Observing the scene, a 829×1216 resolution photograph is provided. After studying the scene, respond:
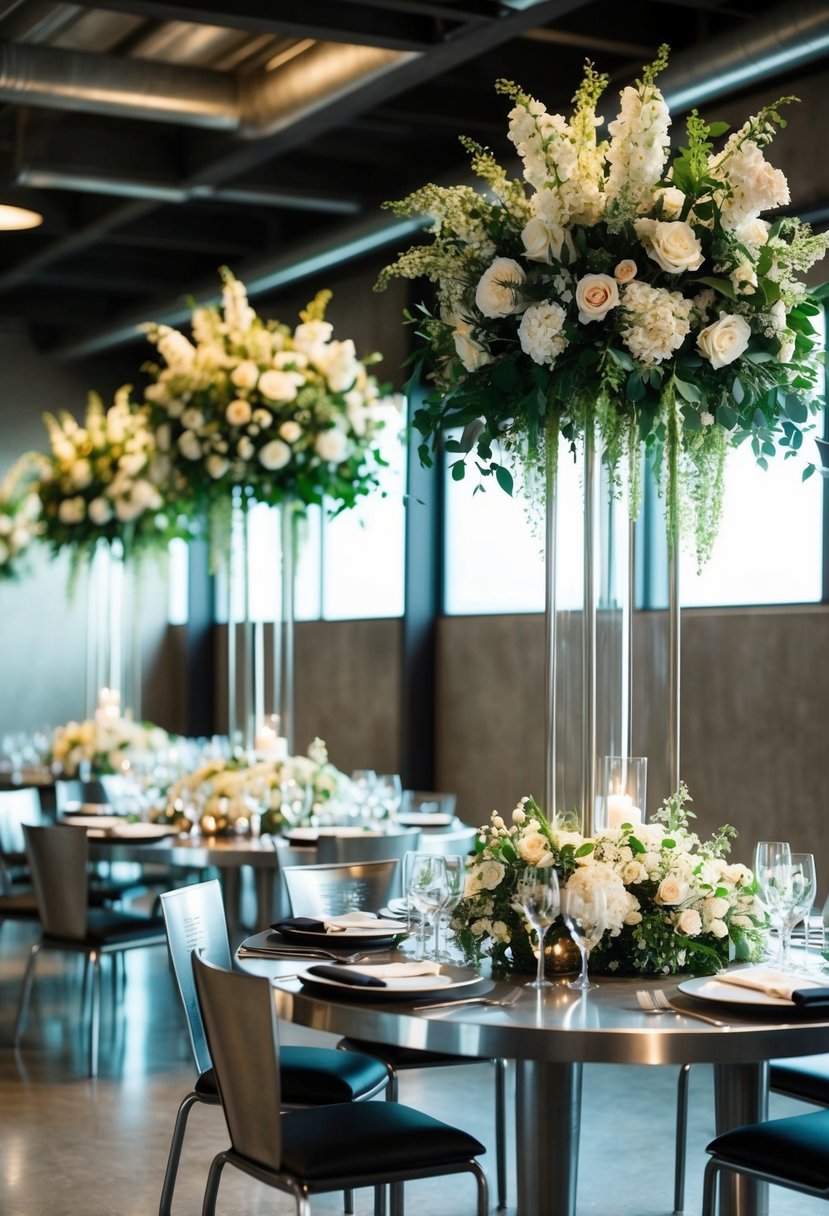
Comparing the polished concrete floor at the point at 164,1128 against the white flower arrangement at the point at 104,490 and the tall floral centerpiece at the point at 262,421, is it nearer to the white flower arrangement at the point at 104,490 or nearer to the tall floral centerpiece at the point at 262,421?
the tall floral centerpiece at the point at 262,421

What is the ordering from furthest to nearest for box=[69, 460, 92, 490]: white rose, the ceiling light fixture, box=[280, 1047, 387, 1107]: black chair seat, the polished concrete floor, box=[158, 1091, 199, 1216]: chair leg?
box=[69, 460, 92, 490]: white rose < the ceiling light fixture < the polished concrete floor < box=[280, 1047, 387, 1107]: black chair seat < box=[158, 1091, 199, 1216]: chair leg

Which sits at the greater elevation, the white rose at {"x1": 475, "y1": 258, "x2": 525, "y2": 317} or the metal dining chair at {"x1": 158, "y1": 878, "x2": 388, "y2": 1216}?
the white rose at {"x1": 475, "y1": 258, "x2": 525, "y2": 317}

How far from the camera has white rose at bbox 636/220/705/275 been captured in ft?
9.88

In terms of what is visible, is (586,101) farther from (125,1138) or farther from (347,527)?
(347,527)

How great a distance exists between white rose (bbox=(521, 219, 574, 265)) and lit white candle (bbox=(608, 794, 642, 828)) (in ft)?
3.64

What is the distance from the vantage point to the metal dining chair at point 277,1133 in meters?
2.70

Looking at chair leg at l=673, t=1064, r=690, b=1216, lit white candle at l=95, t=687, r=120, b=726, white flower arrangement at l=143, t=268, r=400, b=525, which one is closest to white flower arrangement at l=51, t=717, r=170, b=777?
lit white candle at l=95, t=687, r=120, b=726

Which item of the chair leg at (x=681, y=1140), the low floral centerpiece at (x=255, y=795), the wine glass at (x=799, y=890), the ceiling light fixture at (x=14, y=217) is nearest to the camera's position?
the wine glass at (x=799, y=890)

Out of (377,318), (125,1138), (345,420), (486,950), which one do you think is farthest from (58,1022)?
(377,318)

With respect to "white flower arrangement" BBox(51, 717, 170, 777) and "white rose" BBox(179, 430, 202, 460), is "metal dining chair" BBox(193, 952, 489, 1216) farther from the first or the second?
"white flower arrangement" BBox(51, 717, 170, 777)

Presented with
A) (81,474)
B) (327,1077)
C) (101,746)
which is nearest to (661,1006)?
(327,1077)

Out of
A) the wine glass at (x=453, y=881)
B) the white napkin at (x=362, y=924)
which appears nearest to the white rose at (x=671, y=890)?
the wine glass at (x=453, y=881)

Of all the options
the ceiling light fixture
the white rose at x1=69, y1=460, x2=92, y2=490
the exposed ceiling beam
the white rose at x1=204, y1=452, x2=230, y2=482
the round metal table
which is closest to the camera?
the round metal table

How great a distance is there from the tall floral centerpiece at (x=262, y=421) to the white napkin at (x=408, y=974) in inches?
147
